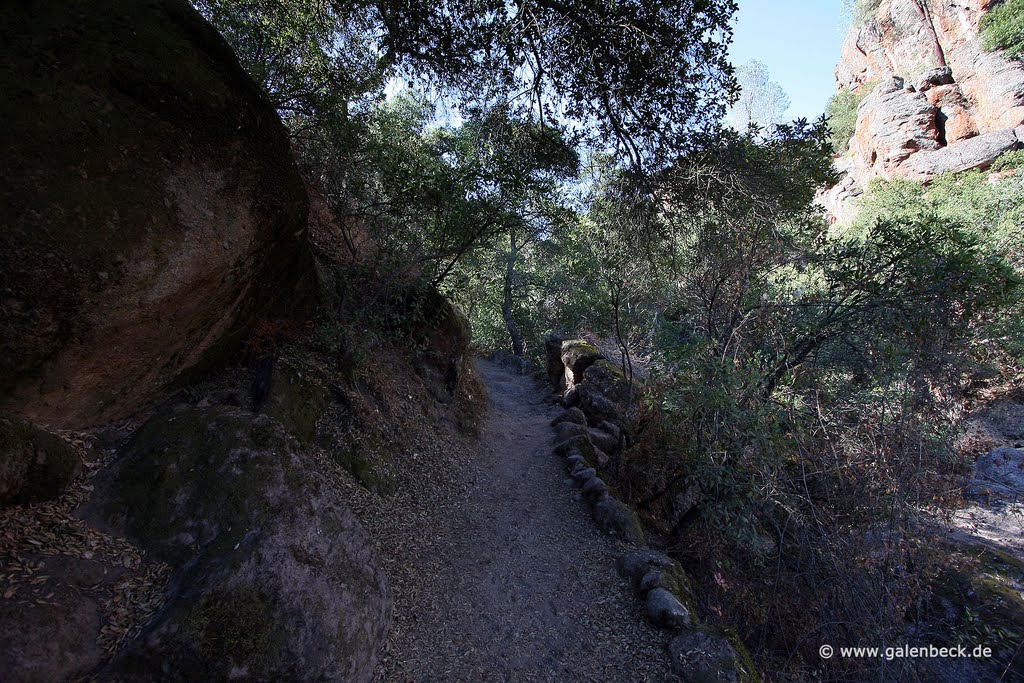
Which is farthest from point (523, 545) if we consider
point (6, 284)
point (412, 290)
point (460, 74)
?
point (460, 74)

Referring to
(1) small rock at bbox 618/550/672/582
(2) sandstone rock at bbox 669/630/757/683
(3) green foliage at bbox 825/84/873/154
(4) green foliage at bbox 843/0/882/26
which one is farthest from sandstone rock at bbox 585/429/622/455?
(4) green foliage at bbox 843/0/882/26

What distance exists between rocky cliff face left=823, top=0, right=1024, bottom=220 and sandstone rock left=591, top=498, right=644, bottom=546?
20019 millimetres

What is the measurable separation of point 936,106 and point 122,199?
38.2m

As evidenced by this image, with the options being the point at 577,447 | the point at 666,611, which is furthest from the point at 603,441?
the point at 666,611

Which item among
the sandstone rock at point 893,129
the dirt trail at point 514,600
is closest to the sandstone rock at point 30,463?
the dirt trail at point 514,600

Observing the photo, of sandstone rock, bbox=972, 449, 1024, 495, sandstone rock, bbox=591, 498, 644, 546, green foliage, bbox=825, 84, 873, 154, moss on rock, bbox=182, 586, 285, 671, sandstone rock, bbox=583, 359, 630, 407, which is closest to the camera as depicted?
moss on rock, bbox=182, 586, 285, 671

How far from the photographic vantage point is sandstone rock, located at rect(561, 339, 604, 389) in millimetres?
12414

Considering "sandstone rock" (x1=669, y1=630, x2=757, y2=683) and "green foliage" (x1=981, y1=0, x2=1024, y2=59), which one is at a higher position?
"green foliage" (x1=981, y1=0, x2=1024, y2=59)

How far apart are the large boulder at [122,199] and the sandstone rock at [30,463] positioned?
1.22ft

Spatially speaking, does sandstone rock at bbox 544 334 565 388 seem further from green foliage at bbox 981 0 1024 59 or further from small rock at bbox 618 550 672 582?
green foliage at bbox 981 0 1024 59

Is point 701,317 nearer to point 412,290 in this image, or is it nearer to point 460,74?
point 412,290

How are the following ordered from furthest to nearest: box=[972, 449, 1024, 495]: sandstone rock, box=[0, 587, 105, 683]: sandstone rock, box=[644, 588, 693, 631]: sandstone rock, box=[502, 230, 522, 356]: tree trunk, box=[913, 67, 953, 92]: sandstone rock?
1. box=[913, 67, 953, 92]: sandstone rock
2. box=[502, 230, 522, 356]: tree trunk
3. box=[972, 449, 1024, 495]: sandstone rock
4. box=[644, 588, 693, 631]: sandstone rock
5. box=[0, 587, 105, 683]: sandstone rock

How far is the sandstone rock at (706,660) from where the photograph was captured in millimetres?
3646

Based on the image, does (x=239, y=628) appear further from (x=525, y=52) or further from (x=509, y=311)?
(x=509, y=311)
